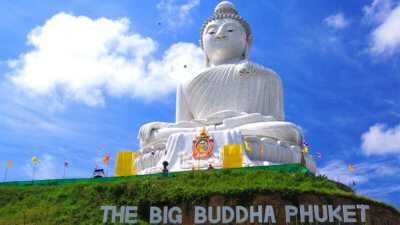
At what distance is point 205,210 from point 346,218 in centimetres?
313

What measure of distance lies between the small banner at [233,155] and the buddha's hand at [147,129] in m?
4.29

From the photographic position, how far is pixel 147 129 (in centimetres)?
2223

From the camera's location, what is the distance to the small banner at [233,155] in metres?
18.5

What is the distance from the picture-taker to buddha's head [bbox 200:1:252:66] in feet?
83.4

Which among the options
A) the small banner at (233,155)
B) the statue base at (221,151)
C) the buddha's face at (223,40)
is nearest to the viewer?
the small banner at (233,155)

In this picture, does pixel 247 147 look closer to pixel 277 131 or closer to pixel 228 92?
pixel 277 131

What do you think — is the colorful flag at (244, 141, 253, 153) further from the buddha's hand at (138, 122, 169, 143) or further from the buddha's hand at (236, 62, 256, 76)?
the buddha's hand at (236, 62, 256, 76)

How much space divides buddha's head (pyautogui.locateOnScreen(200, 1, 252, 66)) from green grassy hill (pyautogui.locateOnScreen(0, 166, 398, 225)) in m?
10.4

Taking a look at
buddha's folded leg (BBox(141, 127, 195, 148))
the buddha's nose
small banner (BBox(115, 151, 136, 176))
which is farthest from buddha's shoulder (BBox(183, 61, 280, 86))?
small banner (BBox(115, 151, 136, 176))

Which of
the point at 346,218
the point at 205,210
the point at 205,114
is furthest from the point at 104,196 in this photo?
the point at 205,114

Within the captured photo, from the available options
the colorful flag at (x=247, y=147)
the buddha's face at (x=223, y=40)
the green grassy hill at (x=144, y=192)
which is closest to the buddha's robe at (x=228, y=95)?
the buddha's face at (x=223, y=40)

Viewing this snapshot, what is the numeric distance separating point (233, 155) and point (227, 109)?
5.16 meters

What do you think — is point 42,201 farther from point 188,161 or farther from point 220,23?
point 220,23

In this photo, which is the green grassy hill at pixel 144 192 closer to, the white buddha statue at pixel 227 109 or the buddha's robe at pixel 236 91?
the white buddha statue at pixel 227 109
